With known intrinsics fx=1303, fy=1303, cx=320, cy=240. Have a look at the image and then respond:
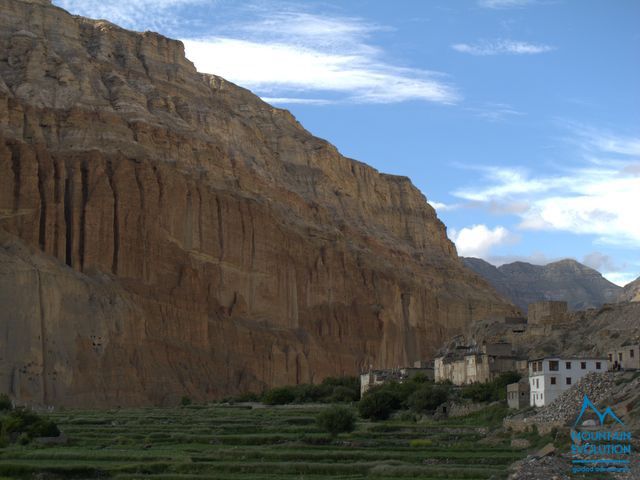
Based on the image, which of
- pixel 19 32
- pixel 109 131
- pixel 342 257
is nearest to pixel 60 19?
pixel 19 32

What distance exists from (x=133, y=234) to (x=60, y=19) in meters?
29.6

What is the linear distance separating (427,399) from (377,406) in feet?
8.77

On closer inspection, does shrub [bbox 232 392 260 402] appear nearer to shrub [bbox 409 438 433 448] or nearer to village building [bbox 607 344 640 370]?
village building [bbox 607 344 640 370]

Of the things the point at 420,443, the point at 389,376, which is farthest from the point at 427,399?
Result: the point at 389,376

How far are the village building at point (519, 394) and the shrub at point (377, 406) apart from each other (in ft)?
26.4

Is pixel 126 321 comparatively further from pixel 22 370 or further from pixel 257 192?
pixel 257 192

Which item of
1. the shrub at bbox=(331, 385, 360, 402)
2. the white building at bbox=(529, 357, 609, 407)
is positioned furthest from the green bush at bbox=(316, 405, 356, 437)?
the shrub at bbox=(331, 385, 360, 402)

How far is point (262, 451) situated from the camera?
162ft

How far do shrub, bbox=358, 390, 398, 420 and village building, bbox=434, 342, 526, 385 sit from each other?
6731 millimetres

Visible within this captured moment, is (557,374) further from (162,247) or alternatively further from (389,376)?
(162,247)

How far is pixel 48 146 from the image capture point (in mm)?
112375

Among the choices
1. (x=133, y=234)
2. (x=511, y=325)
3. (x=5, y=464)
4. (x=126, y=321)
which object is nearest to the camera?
(x=5, y=464)

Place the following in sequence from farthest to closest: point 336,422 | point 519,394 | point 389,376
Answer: point 389,376 < point 519,394 < point 336,422

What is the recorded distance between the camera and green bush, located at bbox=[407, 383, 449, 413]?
224ft
